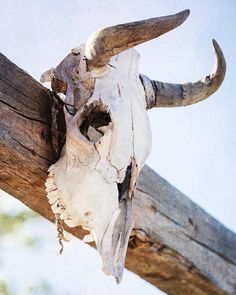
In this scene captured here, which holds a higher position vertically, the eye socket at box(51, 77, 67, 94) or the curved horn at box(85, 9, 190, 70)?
the curved horn at box(85, 9, 190, 70)

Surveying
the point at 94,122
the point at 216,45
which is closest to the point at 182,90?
the point at 216,45

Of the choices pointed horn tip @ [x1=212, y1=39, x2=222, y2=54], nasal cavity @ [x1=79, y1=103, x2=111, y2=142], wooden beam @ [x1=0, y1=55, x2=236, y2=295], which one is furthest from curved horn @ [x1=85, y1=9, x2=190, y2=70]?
pointed horn tip @ [x1=212, y1=39, x2=222, y2=54]

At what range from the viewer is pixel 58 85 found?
1.86m

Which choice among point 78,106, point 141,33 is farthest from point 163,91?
point 141,33

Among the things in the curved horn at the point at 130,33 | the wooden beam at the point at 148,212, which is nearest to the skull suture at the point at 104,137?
the curved horn at the point at 130,33

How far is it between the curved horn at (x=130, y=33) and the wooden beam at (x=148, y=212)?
1.00ft

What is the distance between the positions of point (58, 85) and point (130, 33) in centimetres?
43

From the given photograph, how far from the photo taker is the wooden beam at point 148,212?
5.71 feet

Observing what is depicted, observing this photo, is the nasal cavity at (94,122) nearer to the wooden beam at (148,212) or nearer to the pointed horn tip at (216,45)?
the wooden beam at (148,212)

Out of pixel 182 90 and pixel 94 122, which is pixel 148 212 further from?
pixel 94 122

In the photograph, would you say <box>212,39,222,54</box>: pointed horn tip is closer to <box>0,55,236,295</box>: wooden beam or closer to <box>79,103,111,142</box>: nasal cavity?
<box>79,103,111,142</box>: nasal cavity

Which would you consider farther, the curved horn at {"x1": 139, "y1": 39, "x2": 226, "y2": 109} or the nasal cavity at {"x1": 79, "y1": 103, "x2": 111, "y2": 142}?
the curved horn at {"x1": 139, "y1": 39, "x2": 226, "y2": 109}

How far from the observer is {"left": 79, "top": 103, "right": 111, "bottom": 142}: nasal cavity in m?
1.71

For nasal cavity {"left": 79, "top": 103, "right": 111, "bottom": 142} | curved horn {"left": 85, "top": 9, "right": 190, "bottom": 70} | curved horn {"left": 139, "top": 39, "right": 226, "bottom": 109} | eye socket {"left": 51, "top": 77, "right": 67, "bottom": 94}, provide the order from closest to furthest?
curved horn {"left": 85, "top": 9, "right": 190, "bottom": 70}, nasal cavity {"left": 79, "top": 103, "right": 111, "bottom": 142}, eye socket {"left": 51, "top": 77, "right": 67, "bottom": 94}, curved horn {"left": 139, "top": 39, "right": 226, "bottom": 109}
